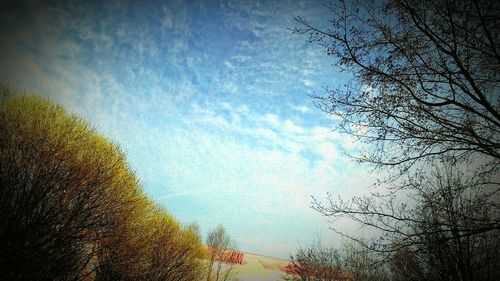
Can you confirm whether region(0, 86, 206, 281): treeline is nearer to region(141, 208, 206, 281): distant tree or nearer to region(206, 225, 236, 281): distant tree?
region(141, 208, 206, 281): distant tree

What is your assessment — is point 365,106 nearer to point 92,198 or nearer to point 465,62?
point 465,62

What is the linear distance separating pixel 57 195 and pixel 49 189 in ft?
1.41

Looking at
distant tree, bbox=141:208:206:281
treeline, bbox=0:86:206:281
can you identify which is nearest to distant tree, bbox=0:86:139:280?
treeline, bbox=0:86:206:281

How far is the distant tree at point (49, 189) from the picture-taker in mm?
9398

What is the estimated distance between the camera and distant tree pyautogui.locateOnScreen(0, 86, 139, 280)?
370 inches

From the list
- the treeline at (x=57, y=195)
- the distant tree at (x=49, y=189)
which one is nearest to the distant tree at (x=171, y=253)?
the treeline at (x=57, y=195)

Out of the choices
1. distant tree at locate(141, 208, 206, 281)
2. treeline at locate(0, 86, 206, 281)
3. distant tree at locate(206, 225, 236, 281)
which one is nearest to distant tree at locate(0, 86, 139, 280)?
treeline at locate(0, 86, 206, 281)

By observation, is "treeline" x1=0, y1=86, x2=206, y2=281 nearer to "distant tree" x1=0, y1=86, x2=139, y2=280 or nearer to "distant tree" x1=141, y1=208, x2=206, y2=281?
"distant tree" x1=0, y1=86, x2=139, y2=280

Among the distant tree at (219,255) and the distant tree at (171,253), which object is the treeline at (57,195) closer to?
the distant tree at (171,253)

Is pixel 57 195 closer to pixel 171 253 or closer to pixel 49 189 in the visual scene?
pixel 49 189

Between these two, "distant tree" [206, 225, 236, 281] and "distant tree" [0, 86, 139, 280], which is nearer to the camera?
"distant tree" [0, 86, 139, 280]

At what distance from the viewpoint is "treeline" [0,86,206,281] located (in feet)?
31.1

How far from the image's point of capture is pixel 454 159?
420 cm

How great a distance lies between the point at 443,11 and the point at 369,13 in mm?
1029
